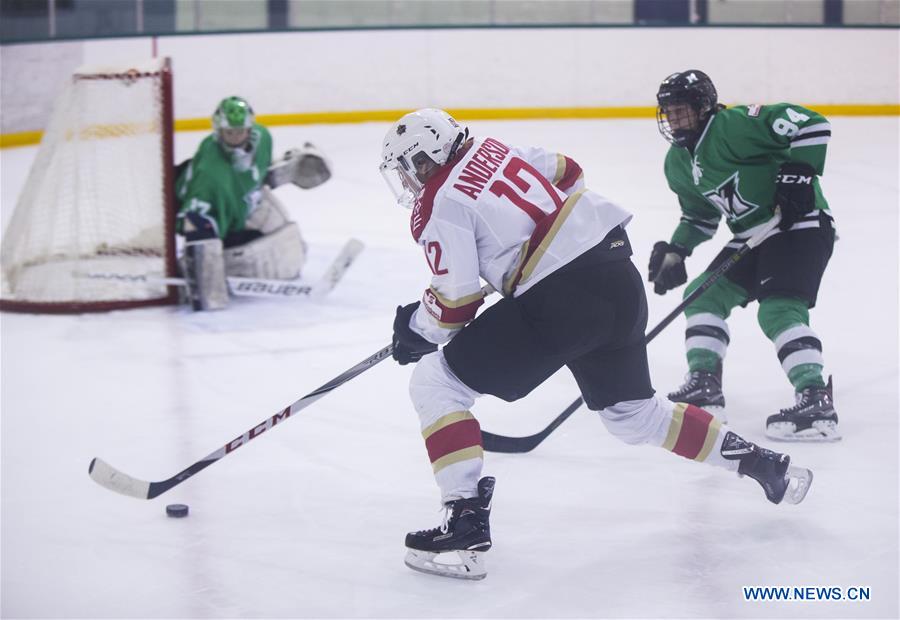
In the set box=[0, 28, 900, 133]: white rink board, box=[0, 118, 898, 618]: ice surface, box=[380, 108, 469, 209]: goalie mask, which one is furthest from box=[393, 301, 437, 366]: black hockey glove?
box=[0, 28, 900, 133]: white rink board

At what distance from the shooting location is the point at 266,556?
2.67 metres

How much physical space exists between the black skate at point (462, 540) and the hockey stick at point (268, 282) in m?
2.42

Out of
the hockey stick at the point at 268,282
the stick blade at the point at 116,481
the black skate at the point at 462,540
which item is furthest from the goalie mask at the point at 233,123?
the black skate at the point at 462,540

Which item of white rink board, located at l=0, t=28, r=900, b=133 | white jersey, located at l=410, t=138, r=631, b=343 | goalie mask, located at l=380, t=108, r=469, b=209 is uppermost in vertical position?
white rink board, located at l=0, t=28, r=900, b=133

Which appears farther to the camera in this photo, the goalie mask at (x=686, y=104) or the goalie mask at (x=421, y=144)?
the goalie mask at (x=686, y=104)

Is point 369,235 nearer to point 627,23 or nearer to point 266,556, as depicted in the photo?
point 266,556

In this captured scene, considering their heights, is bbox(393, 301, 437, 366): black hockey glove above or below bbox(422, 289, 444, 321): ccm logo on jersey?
below

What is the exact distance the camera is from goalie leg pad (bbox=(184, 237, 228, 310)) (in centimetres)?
464

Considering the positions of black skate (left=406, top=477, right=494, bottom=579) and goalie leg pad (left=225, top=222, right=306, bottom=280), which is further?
goalie leg pad (left=225, top=222, right=306, bottom=280)

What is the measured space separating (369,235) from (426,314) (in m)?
3.58

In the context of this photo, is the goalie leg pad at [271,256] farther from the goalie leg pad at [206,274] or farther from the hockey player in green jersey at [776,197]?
the hockey player in green jersey at [776,197]

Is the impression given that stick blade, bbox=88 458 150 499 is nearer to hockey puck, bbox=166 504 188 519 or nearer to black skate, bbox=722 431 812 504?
hockey puck, bbox=166 504 188 519

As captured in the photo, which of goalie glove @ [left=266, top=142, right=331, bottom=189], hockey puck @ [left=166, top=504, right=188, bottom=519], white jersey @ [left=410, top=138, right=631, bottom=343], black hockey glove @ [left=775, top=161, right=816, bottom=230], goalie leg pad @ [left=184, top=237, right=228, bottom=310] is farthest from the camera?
goalie glove @ [left=266, top=142, right=331, bottom=189]

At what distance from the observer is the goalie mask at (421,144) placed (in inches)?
97.0
